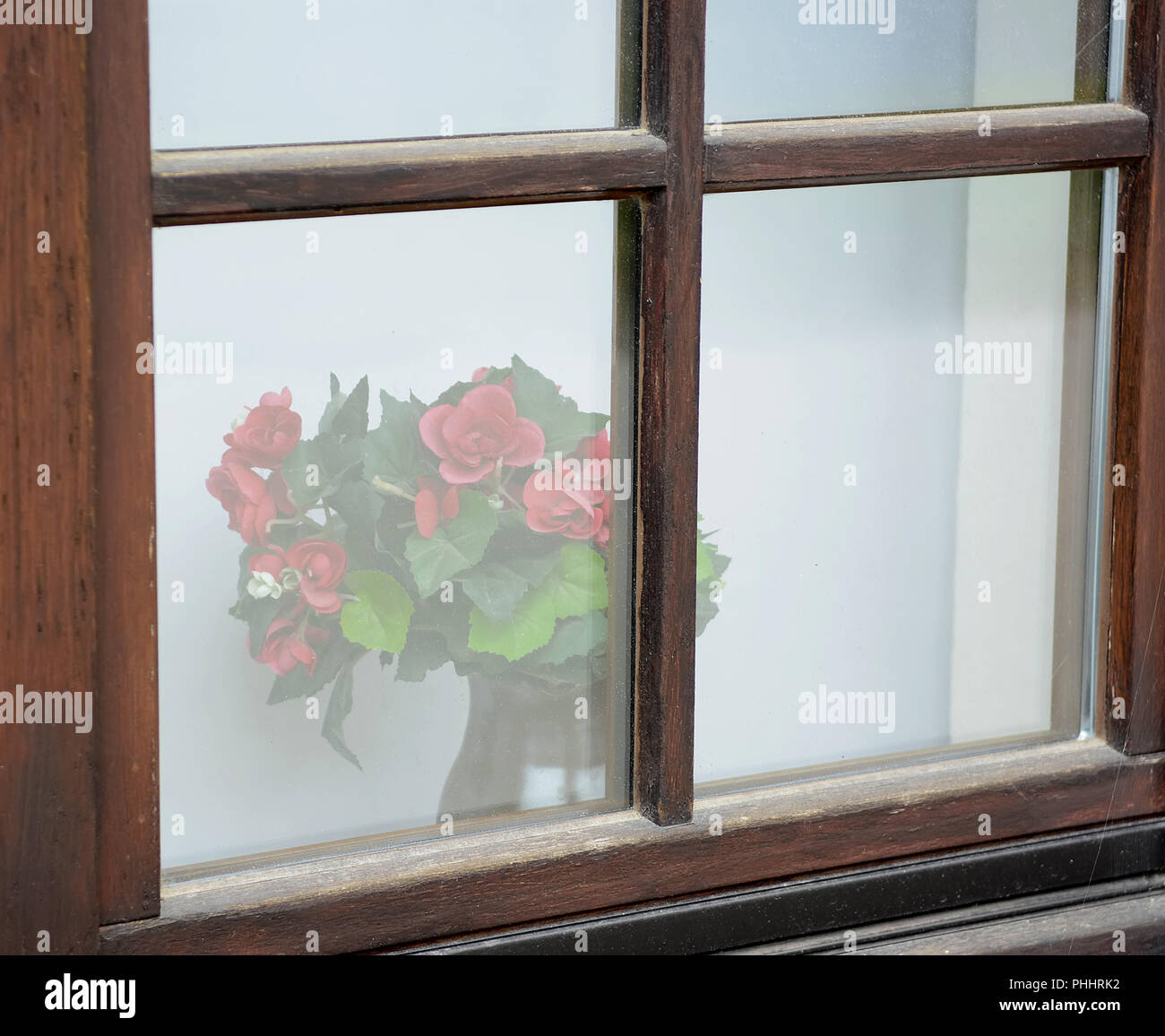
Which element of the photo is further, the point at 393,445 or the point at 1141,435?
the point at 1141,435

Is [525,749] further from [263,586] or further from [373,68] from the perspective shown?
[373,68]

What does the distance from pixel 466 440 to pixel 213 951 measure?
341mm

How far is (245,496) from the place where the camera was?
2.68 feet

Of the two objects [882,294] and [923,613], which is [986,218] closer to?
[882,294]

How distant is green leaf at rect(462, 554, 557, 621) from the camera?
87 cm

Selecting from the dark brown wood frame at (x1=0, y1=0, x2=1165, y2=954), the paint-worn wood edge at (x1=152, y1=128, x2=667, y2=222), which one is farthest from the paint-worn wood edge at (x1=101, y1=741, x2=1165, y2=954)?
the paint-worn wood edge at (x1=152, y1=128, x2=667, y2=222)

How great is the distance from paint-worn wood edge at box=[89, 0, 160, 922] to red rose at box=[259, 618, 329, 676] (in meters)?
0.09

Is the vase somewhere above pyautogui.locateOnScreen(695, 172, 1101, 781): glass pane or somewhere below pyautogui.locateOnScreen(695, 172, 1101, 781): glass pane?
below

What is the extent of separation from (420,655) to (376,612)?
0.04 metres

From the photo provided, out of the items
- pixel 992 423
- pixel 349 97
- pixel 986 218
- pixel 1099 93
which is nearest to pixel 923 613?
pixel 992 423

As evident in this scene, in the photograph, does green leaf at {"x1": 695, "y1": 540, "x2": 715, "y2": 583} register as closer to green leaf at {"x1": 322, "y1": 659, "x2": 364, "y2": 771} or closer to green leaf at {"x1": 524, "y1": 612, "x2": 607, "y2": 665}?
green leaf at {"x1": 524, "y1": 612, "x2": 607, "y2": 665}

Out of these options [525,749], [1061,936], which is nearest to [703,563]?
[525,749]

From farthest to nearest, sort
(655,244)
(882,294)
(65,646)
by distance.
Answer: (882,294) → (655,244) → (65,646)
